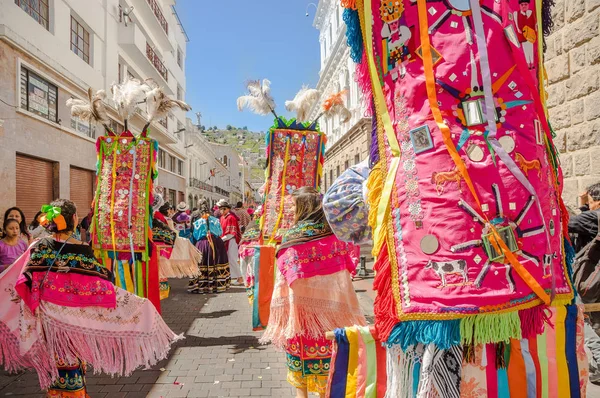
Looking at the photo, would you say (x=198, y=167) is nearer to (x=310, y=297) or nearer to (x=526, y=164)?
(x=310, y=297)

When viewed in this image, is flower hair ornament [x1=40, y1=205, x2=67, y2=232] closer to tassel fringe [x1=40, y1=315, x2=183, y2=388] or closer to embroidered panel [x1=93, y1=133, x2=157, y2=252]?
tassel fringe [x1=40, y1=315, x2=183, y2=388]

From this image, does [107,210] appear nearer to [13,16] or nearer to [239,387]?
[239,387]

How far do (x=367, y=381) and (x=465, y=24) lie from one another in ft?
4.74

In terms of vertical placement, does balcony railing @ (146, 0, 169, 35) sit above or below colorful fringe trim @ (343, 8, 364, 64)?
above

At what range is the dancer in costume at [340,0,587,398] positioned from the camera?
1438mm

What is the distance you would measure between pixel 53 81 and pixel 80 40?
11.1ft


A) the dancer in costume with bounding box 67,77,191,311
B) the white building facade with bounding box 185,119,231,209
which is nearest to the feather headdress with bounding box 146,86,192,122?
the dancer in costume with bounding box 67,77,191,311

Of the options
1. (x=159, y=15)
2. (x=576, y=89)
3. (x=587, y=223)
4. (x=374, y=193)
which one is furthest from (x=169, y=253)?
(x=159, y=15)

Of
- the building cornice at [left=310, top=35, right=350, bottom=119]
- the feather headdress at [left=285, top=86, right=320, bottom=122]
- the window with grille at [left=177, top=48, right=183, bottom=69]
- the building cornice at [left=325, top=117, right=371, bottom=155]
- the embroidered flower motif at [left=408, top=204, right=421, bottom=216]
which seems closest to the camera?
the embroidered flower motif at [left=408, top=204, right=421, bottom=216]

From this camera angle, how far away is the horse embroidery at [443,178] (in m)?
1.46

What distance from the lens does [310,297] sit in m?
3.64

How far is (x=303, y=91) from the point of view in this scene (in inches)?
279

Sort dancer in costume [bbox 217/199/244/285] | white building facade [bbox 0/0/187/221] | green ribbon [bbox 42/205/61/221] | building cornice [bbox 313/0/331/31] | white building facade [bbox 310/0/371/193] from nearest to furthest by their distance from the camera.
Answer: green ribbon [bbox 42/205/61/221] < dancer in costume [bbox 217/199/244/285] < white building facade [bbox 0/0/187/221] < white building facade [bbox 310/0/371/193] < building cornice [bbox 313/0/331/31]

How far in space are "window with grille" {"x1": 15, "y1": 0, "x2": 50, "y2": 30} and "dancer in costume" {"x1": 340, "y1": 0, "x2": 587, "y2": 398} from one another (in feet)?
46.4
